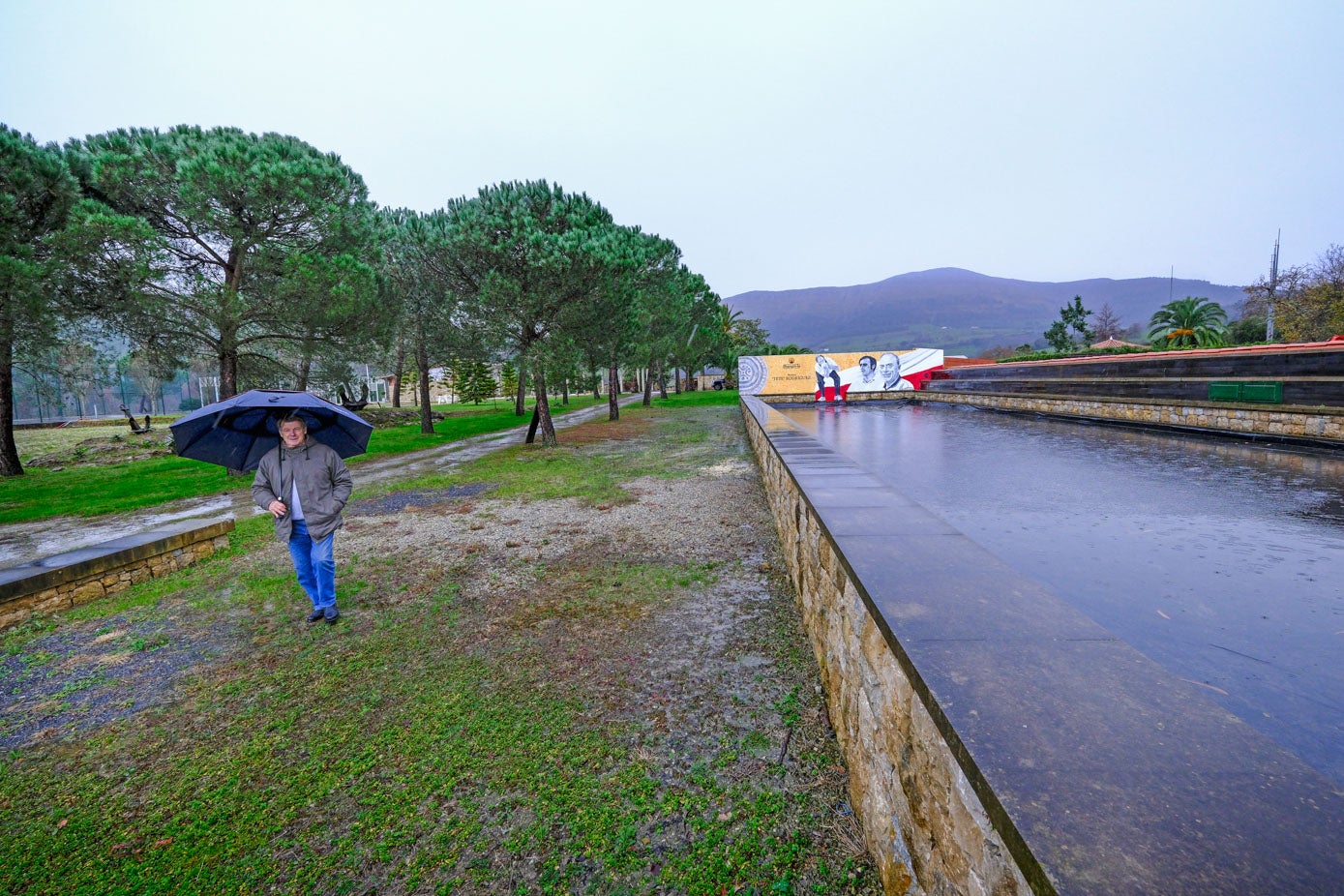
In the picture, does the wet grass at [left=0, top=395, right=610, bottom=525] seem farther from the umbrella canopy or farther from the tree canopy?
the umbrella canopy

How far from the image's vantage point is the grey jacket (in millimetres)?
4395

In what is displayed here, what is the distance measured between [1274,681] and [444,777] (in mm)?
4087

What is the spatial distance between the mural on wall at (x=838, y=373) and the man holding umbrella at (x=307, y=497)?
29.3m

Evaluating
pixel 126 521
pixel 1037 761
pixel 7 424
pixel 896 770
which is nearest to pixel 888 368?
pixel 126 521

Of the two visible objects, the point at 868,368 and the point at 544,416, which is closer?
the point at 544,416

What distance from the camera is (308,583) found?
182 inches

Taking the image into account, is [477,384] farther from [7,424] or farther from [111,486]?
[111,486]

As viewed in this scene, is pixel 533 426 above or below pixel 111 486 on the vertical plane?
above

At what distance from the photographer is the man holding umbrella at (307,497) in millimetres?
4383

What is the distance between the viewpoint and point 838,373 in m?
32.2

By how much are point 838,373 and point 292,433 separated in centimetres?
3095

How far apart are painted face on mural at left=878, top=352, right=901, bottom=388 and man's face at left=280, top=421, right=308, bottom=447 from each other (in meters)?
31.1

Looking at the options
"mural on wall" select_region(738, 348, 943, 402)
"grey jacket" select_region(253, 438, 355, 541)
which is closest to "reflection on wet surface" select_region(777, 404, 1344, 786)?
"grey jacket" select_region(253, 438, 355, 541)

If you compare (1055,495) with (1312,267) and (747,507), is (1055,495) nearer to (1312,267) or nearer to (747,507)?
(747,507)
